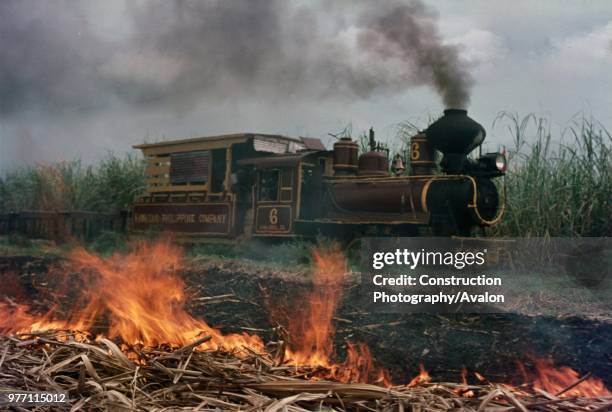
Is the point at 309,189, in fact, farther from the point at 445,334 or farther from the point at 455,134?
the point at 445,334

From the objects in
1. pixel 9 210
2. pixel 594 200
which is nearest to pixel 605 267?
pixel 594 200

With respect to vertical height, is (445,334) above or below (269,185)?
below

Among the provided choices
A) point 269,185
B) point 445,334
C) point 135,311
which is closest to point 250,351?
point 135,311

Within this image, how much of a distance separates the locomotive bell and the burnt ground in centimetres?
196

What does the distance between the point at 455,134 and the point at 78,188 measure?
4846 mm

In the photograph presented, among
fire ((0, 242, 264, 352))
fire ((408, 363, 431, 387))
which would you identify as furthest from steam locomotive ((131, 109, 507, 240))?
fire ((408, 363, 431, 387))

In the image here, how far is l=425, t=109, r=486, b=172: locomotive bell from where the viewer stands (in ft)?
→ 21.9

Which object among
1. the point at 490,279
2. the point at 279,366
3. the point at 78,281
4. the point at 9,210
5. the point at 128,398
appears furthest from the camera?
the point at 9,210

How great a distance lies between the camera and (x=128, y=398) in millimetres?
3525

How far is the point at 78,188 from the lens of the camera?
8.54 metres

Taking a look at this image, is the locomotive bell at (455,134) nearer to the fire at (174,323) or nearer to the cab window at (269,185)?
the fire at (174,323)

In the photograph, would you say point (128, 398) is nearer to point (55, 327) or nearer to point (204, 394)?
point (204, 394)

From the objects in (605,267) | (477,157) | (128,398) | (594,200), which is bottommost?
(128,398)

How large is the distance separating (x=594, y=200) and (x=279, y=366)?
4.45 meters
